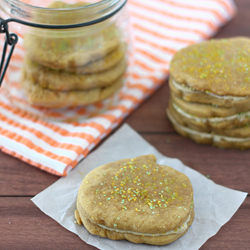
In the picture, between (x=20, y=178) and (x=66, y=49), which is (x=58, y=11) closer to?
(x=66, y=49)

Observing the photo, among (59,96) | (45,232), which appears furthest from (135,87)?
(45,232)

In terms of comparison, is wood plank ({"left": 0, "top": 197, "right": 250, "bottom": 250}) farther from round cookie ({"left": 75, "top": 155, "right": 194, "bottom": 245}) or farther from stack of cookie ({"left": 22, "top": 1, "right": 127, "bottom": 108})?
stack of cookie ({"left": 22, "top": 1, "right": 127, "bottom": 108})

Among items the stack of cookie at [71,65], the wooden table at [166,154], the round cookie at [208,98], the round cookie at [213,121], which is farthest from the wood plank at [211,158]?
the stack of cookie at [71,65]

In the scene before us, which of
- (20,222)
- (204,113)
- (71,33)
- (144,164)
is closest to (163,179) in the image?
(144,164)

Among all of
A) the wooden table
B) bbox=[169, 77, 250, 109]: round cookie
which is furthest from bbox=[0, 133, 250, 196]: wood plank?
bbox=[169, 77, 250, 109]: round cookie

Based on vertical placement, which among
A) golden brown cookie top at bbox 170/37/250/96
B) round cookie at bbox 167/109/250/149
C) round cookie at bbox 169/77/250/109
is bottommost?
round cookie at bbox 167/109/250/149

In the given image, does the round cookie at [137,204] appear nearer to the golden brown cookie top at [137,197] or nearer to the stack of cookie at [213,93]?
the golden brown cookie top at [137,197]

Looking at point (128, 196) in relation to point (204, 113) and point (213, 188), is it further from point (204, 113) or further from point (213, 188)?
point (204, 113)
